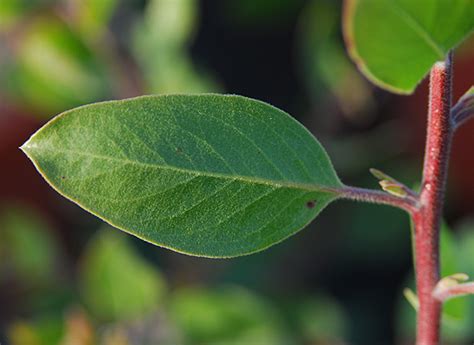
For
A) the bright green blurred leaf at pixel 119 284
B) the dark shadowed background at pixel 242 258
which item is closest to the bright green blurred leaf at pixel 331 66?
the dark shadowed background at pixel 242 258

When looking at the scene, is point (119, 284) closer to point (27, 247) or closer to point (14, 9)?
point (27, 247)

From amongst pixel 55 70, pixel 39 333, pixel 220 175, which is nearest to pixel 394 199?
pixel 220 175

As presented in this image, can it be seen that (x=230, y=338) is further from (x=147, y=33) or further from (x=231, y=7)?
(x=231, y=7)

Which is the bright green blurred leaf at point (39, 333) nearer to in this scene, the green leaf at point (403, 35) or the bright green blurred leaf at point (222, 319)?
the bright green blurred leaf at point (222, 319)

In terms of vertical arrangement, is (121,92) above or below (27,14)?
below

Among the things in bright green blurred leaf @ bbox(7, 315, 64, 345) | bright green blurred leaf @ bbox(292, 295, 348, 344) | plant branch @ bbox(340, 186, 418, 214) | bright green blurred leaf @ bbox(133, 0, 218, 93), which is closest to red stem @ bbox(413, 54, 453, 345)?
plant branch @ bbox(340, 186, 418, 214)

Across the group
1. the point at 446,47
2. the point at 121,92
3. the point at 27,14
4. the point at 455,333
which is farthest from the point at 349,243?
the point at 446,47

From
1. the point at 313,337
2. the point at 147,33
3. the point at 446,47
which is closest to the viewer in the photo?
the point at 446,47
